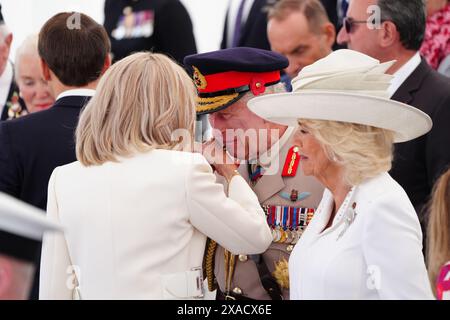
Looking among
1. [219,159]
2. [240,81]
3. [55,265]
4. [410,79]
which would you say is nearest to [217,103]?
[240,81]

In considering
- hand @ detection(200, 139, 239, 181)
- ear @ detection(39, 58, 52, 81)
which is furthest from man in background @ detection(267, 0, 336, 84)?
hand @ detection(200, 139, 239, 181)

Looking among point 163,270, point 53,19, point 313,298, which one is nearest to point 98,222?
point 163,270

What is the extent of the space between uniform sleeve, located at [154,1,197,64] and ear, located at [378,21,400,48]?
4.94 feet

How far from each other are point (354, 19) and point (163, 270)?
2.26m

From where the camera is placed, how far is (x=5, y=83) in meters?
5.23

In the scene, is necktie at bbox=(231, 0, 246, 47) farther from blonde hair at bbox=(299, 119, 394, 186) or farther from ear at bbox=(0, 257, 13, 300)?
ear at bbox=(0, 257, 13, 300)

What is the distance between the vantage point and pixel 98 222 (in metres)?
2.87

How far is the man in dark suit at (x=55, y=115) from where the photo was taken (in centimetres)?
363

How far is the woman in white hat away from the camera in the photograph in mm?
2672

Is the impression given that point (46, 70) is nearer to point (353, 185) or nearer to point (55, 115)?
point (55, 115)

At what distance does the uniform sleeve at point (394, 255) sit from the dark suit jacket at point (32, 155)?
1484mm

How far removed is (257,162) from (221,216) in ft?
2.41
